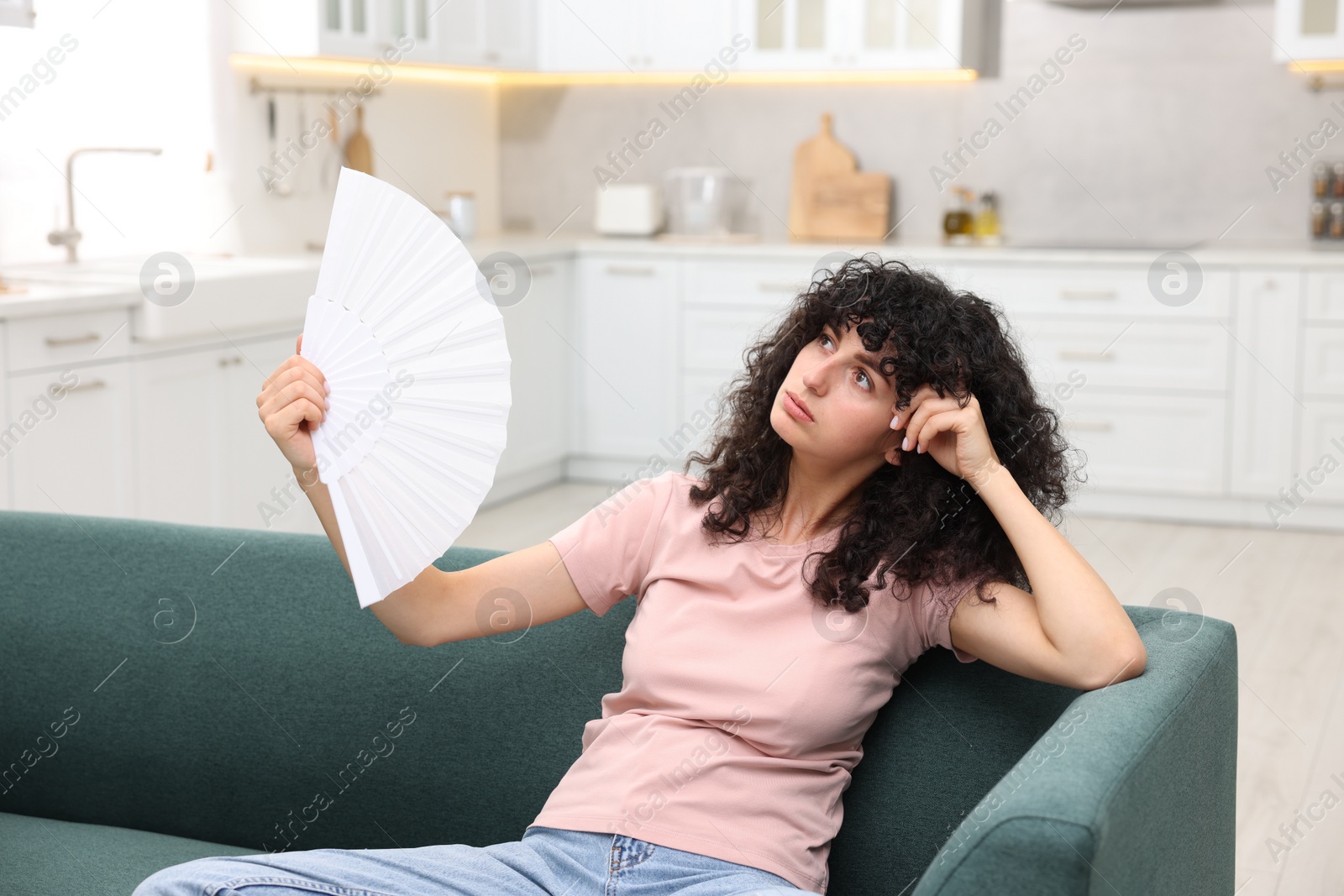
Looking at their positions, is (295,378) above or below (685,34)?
below

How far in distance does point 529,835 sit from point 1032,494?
62cm

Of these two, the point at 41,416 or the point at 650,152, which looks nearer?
the point at 41,416

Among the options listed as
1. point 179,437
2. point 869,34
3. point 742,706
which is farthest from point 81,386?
point 869,34

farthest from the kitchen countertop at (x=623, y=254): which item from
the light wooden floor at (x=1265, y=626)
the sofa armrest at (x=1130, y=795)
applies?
the sofa armrest at (x=1130, y=795)

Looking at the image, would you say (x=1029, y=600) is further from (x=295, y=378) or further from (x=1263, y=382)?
(x=1263, y=382)

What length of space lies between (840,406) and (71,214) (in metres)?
3.18

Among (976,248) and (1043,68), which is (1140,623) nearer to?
(976,248)

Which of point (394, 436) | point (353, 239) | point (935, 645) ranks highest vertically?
point (353, 239)

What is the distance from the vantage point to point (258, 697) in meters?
1.71

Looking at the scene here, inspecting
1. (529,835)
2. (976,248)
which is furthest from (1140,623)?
(976,248)

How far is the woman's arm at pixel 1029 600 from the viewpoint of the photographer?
1.30 metres

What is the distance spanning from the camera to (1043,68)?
202 inches

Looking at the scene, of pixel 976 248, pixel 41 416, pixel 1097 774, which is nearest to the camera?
pixel 1097 774

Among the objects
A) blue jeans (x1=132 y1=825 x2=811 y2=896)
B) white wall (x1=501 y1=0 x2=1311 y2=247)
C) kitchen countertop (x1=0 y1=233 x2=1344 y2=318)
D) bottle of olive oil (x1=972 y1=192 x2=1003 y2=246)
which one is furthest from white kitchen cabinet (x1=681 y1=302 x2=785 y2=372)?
blue jeans (x1=132 y1=825 x2=811 y2=896)
